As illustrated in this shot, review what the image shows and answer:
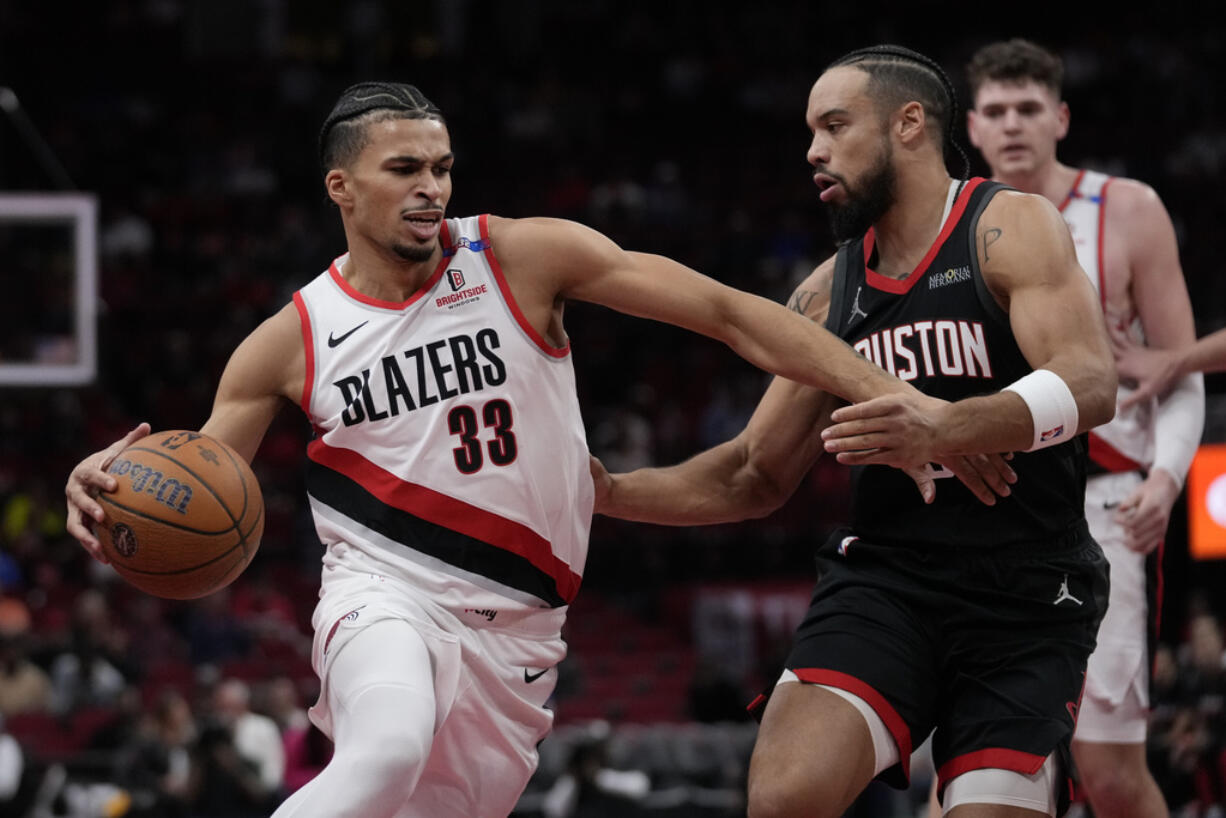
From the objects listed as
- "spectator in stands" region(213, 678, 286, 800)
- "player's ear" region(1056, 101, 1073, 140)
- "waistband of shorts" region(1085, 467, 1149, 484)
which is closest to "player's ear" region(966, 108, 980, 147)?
"player's ear" region(1056, 101, 1073, 140)

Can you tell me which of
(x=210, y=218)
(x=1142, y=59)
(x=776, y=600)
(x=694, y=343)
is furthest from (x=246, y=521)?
(x=1142, y=59)

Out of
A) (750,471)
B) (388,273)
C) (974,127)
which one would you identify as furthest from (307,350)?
(974,127)

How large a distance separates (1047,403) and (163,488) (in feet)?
7.70

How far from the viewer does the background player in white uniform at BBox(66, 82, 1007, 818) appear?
4480 millimetres

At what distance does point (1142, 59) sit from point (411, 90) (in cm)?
1876

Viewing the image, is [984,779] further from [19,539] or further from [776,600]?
[19,539]

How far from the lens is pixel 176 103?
68.1ft

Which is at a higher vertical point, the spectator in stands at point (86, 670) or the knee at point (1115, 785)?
the knee at point (1115, 785)

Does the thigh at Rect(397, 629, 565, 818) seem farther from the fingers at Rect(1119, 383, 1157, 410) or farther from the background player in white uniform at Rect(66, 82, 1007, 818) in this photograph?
the fingers at Rect(1119, 383, 1157, 410)

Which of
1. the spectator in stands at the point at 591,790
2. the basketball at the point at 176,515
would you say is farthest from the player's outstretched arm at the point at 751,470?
the spectator in stands at the point at 591,790

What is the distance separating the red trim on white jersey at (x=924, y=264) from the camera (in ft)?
14.4

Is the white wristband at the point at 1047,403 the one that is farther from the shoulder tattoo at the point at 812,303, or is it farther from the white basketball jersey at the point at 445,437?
the white basketball jersey at the point at 445,437

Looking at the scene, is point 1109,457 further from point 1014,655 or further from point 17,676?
point 17,676

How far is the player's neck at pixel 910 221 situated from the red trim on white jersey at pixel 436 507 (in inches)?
51.5
